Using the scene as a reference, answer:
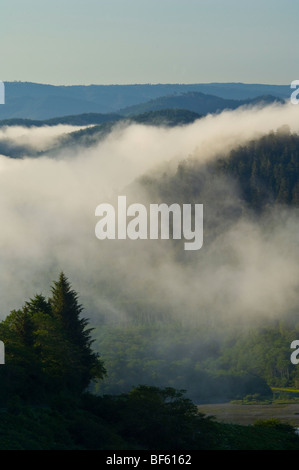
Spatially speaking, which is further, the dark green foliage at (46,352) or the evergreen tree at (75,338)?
the evergreen tree at (75,338)

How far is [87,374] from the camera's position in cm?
8981

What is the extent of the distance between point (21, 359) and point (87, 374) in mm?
13033

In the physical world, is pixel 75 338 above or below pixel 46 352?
above

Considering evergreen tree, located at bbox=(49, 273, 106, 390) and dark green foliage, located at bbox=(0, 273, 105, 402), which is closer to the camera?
dark green foliage, located at bbox=(0, 273, 105, 402)

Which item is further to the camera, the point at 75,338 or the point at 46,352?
the point at 75,338
